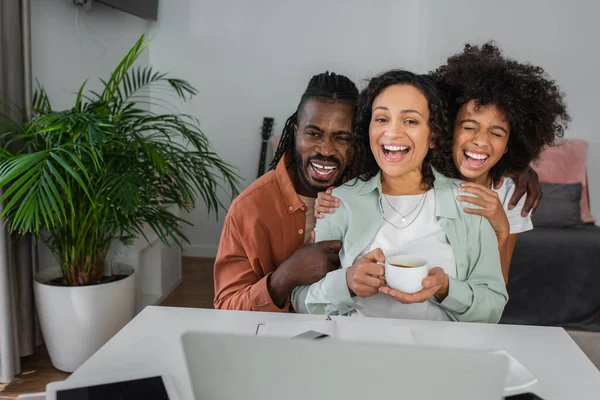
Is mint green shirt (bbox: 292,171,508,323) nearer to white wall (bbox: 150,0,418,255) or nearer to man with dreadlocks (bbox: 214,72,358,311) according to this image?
man with dreadlocks (bbox: 214,72,358,311)

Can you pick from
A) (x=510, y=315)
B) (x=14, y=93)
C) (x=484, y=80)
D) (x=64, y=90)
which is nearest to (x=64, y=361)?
(x=14, y=93)

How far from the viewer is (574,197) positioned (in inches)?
126

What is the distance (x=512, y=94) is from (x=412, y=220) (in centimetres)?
37

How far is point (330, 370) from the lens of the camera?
1.71ft

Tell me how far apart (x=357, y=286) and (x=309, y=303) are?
0.57 ft

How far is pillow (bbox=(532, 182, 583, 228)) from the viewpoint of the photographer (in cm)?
315

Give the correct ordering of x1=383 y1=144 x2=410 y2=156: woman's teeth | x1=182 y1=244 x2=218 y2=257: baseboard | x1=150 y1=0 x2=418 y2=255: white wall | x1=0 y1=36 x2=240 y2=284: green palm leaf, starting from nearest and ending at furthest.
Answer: x1=383 y1=144 x2=410 y2=156: woman's teeth → x1=0 y1=36 x2=240 y2=284: green palm leaf → x1=150 y1=0 x2=418 y2=255: white wall → x1=182 y1=244 x2=218 y2=257: baseboard

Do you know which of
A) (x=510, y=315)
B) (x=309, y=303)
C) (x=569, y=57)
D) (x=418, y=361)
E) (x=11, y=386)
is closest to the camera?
(x=418, y=361)

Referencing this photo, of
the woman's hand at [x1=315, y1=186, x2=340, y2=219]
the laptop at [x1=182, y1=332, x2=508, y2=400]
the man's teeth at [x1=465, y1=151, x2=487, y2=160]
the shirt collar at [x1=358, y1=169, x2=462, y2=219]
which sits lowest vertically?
the laptop at [x1=182, y1=332, x2=508, y2=400]

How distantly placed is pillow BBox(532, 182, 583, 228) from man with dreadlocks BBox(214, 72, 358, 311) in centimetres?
214

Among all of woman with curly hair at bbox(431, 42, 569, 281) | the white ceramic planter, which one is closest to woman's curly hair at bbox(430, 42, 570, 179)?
woman with curly hair at bbox(431, 42, 569, 281)

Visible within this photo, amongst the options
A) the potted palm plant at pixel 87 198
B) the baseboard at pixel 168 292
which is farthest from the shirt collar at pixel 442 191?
the baseboard at pixel 168 292

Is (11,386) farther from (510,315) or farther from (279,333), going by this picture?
(510,315)

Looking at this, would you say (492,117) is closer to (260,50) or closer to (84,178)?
(84,178)
